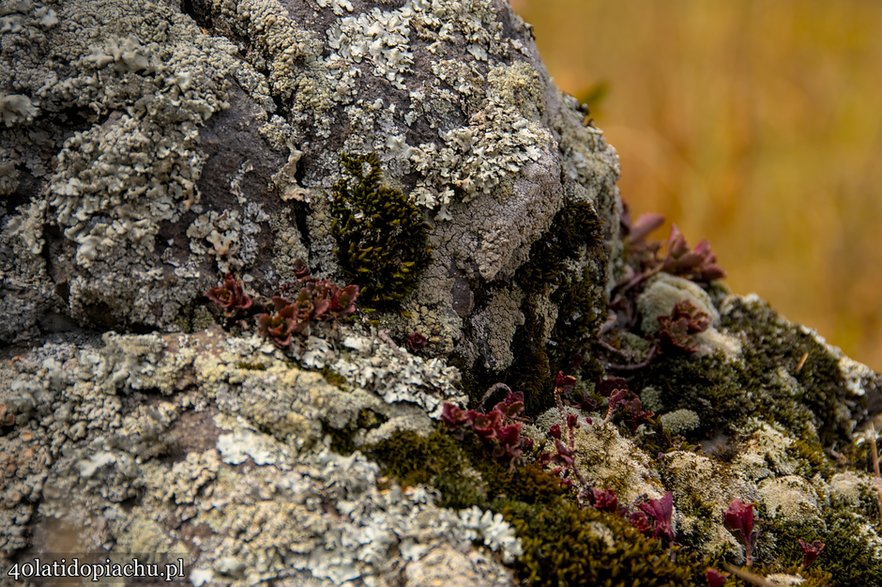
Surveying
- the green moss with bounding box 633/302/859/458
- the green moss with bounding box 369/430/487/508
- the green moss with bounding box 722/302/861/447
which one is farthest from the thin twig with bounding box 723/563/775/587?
the green moss with bounding box 722/302/861/447

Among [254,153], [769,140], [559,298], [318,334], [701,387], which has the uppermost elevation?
[769,140]

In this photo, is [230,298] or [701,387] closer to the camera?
[230,298]

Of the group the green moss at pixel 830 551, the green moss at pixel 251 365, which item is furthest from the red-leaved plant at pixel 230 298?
the green moss at pixel 830 551

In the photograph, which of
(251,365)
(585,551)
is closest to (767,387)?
(585,551)

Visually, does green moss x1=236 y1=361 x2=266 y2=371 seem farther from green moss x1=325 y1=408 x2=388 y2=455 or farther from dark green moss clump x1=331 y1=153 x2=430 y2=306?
dark green moss clump x1=331 y1=153 x2=430 y2=306

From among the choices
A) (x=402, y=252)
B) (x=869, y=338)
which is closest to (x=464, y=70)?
(x=402, y=252)

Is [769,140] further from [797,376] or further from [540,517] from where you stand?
[540,517]
